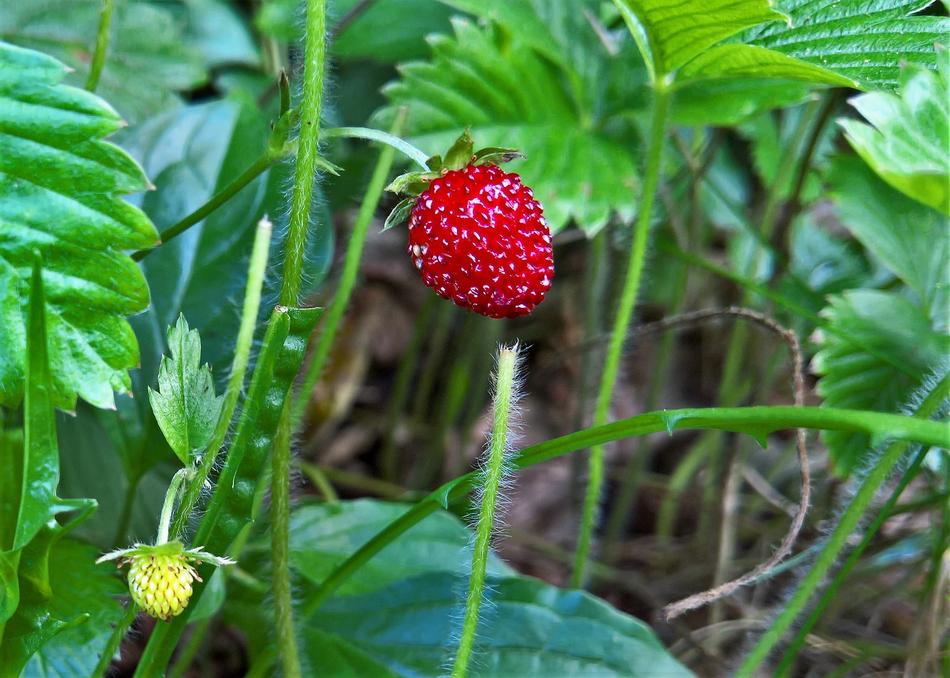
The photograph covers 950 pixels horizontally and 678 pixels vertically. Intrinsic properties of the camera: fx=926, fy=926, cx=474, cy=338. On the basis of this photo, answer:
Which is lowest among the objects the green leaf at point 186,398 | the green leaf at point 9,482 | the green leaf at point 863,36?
the green leaf at point 9,482

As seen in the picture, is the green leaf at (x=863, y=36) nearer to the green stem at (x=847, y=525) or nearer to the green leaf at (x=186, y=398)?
the green stem at (x=847, y=525)

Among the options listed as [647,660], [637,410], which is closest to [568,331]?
[637,410]

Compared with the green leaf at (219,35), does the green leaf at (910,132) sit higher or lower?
lower

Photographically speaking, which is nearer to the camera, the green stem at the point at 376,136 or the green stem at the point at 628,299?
the green stem at the point at 376,136

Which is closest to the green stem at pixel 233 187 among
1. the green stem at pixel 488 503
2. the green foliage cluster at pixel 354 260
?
the green foliage cluster at pixel 354 260

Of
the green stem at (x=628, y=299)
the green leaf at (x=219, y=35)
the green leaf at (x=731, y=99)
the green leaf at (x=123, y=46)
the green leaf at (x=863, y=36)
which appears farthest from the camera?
the green leaf at (x=219, y=35)

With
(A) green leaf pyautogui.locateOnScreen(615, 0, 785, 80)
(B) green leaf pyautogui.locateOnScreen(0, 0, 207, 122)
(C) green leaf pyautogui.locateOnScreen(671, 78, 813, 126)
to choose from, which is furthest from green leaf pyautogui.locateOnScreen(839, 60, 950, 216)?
(B) green leaf pyautogui.locateOnScreen(0, 0, 207, 122)

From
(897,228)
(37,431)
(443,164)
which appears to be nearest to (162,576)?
(37,431)
